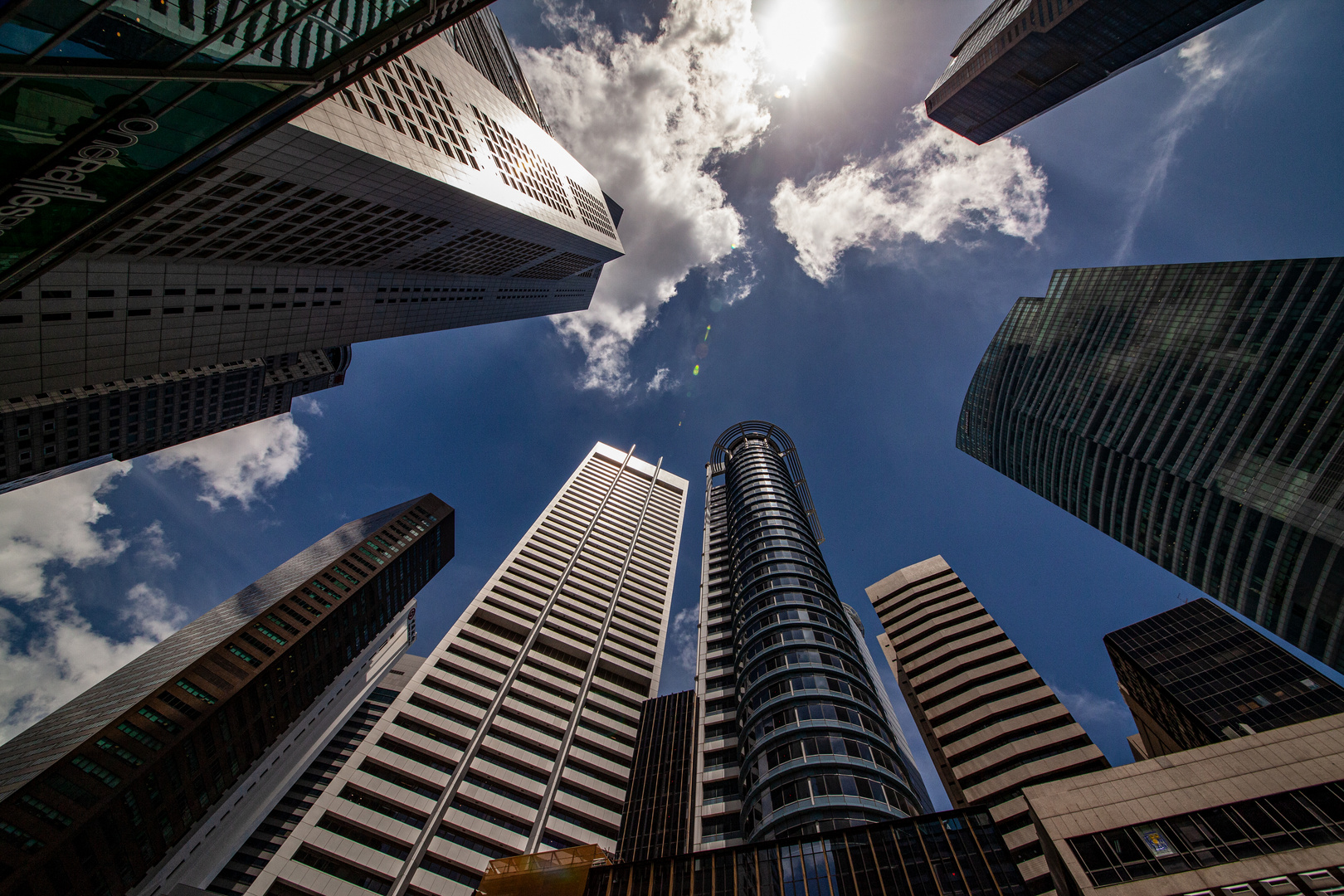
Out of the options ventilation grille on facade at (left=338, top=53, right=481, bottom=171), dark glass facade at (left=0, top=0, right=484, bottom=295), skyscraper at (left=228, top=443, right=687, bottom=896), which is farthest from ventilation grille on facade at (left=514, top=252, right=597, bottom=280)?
dark glass facade at (left=0, top=0, right=484, bottom=295)

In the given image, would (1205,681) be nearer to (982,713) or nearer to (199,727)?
(982,713)

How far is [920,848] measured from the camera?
25188 mm

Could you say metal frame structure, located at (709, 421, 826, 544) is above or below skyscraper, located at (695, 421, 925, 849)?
above

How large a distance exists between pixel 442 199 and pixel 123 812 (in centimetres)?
8041

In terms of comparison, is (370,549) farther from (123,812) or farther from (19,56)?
(19,56)

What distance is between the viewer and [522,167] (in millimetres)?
61812

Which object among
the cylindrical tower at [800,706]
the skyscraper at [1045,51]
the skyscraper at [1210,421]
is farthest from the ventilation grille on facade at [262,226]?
the skyscraper at [1045,51]

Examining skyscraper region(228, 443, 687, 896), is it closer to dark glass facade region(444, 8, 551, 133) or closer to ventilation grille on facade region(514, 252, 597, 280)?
ventilation grille on facade region(514, 252, 597, 280)

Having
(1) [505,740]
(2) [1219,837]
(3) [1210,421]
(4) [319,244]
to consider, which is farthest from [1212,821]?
(3) [1210,421]

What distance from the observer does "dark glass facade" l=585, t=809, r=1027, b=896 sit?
2353 cm

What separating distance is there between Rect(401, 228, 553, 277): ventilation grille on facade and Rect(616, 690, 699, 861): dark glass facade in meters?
56.9

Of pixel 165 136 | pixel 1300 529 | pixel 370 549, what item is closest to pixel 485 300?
pixel 370 549

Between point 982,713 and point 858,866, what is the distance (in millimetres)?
33809

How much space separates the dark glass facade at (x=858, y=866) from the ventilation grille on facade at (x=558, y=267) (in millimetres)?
76805
